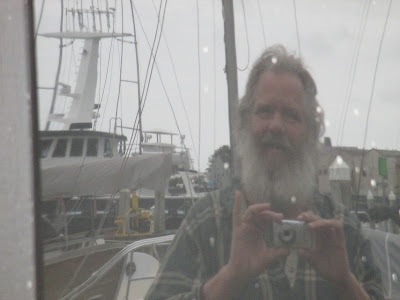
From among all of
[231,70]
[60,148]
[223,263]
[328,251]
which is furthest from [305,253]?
[60,148]

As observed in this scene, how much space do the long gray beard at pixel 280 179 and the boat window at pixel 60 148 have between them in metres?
0.43

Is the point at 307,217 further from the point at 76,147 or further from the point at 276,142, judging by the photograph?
the point at 76,147

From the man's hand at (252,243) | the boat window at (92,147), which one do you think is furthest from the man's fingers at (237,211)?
the boat window at (92,147)

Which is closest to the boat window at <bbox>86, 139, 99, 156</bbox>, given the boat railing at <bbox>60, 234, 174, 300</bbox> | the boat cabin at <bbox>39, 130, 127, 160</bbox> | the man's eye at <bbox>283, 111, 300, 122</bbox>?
the boat cabin at <bbox>39, 130, 127, 160</bbox>

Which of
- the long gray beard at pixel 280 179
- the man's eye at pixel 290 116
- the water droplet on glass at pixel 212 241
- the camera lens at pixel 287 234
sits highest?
the man's eye at pixel 290 116

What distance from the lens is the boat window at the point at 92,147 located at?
1125mm

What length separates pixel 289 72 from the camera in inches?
36.9

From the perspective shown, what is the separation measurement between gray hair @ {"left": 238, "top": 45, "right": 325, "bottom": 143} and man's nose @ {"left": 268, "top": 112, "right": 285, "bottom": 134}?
0.04 metres

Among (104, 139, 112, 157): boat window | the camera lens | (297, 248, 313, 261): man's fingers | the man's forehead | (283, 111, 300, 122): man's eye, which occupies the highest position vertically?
the man's forehead

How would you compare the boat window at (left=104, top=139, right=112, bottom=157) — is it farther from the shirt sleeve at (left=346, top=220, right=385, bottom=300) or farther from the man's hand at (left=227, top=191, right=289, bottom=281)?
the shirt sleeve at (left=346, top=220, right=385, bottom=300)

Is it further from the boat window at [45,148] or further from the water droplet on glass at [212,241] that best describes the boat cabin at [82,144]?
the water droplet on glass at [212,241]

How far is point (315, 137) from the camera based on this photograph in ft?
3.13

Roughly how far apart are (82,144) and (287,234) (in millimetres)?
503

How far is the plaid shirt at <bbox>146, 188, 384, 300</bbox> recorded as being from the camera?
921 millimetres
